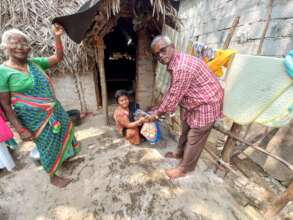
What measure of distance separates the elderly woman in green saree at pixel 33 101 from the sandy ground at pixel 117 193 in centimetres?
25

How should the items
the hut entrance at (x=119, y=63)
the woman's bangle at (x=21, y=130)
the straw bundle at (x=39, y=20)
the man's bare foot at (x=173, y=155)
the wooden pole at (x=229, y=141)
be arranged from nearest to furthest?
the woman's bangle at (x=21, y=130) → the wooden pole at (x=229, y=141) → the man's bare foot at (x=173, y=155) → the straw bundle at (x=39, y=20) → the hut entrance at (x=119, y=63)

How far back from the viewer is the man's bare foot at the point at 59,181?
195cm

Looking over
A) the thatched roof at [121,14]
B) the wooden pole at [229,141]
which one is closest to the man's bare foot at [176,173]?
the wooden pole at [229,141]

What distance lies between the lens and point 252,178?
217 cm

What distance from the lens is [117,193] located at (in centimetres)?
188

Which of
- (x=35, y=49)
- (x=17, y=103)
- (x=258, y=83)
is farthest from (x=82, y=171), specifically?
(x=35, y=49)

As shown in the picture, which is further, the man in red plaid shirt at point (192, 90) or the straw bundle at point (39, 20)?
the straw bundle at point (39, 20)

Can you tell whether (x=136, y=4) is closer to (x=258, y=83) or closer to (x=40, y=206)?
(x=258, y=83)

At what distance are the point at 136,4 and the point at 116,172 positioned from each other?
2.92 metres

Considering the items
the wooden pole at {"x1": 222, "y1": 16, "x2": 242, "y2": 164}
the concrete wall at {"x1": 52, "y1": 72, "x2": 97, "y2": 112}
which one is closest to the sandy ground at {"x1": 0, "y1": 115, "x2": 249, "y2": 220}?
the wooden pole at {"x1": 222, "y1": 16, "x2": 242, "y2": 164}

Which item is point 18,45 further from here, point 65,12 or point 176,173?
point 65,12

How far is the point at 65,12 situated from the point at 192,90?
138 inches

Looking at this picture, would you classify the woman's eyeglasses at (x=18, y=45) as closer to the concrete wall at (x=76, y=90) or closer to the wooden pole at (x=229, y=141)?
the wooden pole at (x=229, y=141)

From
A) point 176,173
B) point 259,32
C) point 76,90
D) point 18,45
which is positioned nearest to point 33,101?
point 18,45
